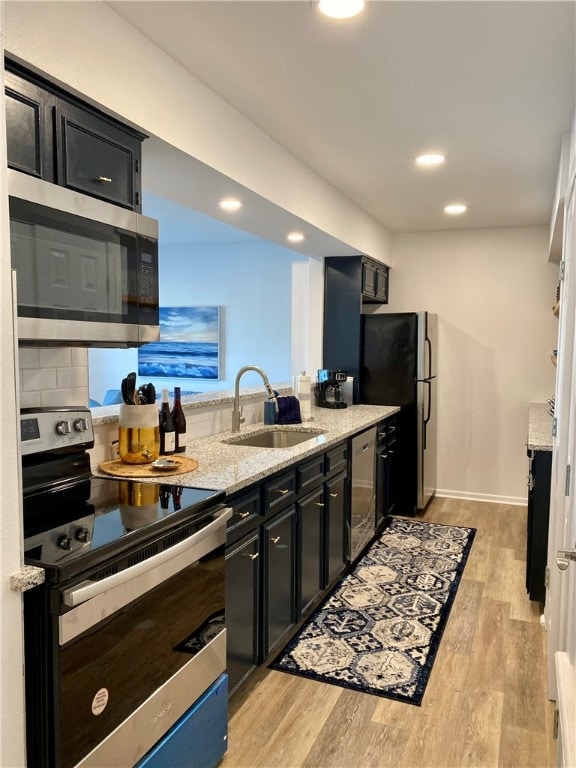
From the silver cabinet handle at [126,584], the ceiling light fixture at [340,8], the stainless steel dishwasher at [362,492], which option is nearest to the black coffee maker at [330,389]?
the stainless steel dishwasher at [362,492]

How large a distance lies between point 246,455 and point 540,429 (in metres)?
1.99

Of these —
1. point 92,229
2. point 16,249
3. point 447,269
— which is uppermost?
point 447,269

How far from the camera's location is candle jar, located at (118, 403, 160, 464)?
93.2 inches

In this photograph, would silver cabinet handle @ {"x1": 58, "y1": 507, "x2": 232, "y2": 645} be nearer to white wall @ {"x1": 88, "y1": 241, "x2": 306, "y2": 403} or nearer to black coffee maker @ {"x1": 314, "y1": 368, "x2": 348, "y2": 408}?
black coffee maker @ {"x1": 314, "y1": 368, "x2": 348, "y2": 408}

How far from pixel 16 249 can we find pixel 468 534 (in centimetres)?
393

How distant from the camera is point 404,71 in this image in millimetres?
2256

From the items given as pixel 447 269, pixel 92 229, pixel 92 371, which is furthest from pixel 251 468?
pixel 92 371

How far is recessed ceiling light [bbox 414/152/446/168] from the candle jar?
206cm

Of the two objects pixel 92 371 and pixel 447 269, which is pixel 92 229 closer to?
pixel 447 269

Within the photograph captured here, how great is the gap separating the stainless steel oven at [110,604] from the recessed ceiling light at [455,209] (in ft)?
10.9

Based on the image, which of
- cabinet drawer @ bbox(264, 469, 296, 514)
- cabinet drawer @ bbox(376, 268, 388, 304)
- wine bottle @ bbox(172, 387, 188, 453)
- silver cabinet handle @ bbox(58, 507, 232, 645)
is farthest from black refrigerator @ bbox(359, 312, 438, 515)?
silver cabinet handle @ bbox(58, 507, 232, 645)

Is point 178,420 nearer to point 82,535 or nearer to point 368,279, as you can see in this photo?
point 82,535

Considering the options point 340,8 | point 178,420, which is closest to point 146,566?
point 178,420

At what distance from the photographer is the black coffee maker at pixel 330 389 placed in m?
4.68
